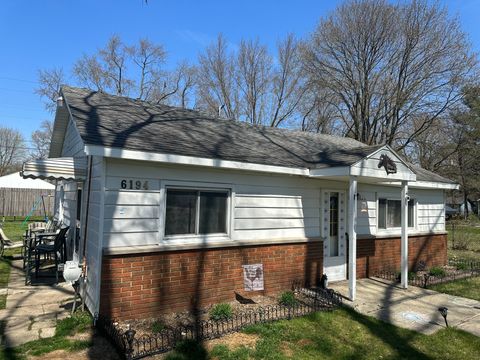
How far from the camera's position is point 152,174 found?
19.8ft

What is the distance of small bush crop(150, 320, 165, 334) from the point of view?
545cm

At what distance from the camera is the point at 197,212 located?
6543 mm

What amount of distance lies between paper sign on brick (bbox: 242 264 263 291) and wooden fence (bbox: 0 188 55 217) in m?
21.8

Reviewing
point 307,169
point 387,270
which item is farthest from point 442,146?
point 307,169

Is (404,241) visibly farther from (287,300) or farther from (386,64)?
(386,64)

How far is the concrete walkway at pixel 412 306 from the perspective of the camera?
6301 millimetres

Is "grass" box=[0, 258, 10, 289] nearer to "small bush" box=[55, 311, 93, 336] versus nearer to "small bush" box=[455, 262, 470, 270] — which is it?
"small bush" box=[55, 311, 93, 336]

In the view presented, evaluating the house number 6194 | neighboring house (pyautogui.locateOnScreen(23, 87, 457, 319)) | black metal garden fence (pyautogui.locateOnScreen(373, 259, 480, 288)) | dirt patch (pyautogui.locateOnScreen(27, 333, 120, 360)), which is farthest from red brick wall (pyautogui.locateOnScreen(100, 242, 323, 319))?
black metal garden fence (pyautogui.locateOnScreen(373, 259, 480, 288))

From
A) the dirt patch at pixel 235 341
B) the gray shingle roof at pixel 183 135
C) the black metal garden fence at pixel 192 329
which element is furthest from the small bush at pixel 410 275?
the dirt patch at pixel 235 341

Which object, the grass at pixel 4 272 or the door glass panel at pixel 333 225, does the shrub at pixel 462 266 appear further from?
the grass at pixel 4 272

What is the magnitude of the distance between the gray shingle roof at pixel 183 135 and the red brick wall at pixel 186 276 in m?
1.81

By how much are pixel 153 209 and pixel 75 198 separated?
3.29 meters

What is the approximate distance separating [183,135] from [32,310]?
165 inches

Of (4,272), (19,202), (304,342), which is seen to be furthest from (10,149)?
(304,342)
